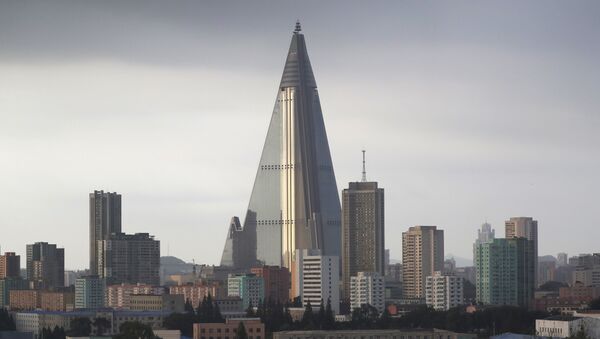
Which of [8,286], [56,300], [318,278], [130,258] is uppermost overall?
[130,258]

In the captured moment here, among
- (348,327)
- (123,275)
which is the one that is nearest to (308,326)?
(348,327)

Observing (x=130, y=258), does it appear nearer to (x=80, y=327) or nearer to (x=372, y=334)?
(x=80, y=327)

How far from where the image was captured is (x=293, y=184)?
131 meters

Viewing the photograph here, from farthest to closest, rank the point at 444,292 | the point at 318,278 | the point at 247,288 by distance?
the point at 247,288 → the point at 318,278 → the point at 444,292

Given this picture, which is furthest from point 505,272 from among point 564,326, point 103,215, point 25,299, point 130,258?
point 103,215

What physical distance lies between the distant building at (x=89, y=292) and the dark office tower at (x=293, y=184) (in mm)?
17144

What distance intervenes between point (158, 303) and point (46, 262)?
3892 cm

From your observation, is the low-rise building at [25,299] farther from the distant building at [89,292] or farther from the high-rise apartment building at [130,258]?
the high-rise apartment building at [130,258]

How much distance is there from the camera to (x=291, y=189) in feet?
430

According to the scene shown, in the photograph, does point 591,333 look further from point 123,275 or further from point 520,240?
point 123,275

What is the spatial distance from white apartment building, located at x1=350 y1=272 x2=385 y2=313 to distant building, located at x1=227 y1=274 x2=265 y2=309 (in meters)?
4.91

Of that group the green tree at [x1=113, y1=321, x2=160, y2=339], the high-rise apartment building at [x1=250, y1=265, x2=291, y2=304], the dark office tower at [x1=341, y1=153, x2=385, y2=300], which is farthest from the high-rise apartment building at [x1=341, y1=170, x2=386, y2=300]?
the green tree at [x1=113, y1=321, x2=160, y2=339]

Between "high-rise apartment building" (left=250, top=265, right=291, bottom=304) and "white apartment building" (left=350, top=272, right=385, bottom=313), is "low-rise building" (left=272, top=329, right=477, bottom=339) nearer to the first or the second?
"white apartment building" (left=350, top=272, right=385, bottom=313)

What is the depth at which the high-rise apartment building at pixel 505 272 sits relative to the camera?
10056cm
